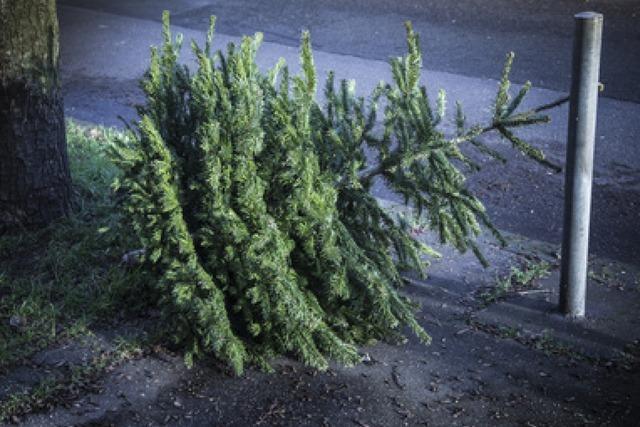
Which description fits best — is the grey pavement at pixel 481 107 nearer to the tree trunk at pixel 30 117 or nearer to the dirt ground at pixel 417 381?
the dirt ground at pixel 417 381

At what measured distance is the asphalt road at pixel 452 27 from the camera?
A: 27.4 ft

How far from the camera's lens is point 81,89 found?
8.31 m

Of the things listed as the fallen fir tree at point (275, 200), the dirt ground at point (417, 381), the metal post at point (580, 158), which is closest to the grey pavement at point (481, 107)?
the metal post at point (580, 158)

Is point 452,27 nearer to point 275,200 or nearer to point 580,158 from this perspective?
point 580,158

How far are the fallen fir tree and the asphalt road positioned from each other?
4.27 meters

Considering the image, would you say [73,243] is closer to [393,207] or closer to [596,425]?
[393,207]

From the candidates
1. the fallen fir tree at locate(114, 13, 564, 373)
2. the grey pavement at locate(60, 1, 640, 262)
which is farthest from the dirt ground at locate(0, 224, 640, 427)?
the grey pavement at locate(60, 1, 640, 262)

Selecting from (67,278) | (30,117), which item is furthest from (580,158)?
(30,117)

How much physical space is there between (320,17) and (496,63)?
275 cm

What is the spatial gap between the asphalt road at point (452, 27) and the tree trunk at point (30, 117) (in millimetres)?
4393

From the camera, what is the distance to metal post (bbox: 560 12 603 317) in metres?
3.82

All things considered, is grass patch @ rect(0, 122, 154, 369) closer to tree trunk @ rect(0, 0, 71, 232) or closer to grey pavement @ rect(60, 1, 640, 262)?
tree trunk @ rect(0, 0, 71, 232)

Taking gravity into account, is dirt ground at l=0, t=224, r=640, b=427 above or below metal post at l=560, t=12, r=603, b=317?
below

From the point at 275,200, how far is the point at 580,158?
1.37 metres
